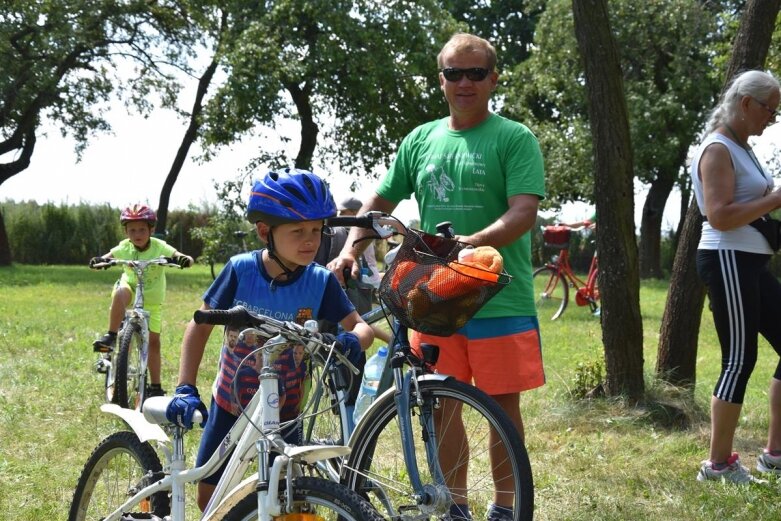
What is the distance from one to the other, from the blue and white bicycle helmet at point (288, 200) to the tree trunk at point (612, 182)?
3.63 m

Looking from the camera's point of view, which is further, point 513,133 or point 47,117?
point 47,117

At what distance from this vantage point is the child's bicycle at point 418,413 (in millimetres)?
3355

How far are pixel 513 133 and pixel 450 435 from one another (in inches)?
49.3

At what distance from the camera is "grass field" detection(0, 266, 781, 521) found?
4984mm

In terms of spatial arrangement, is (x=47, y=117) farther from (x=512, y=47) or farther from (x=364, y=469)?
(x=364, y=469)

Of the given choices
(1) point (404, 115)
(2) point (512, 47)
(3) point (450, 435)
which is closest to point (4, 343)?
(3) point (450, 435)

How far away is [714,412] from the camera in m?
5.12

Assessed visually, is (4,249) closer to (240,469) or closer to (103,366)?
(103,366)

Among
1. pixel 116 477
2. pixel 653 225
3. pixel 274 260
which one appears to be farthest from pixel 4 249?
pixel 274 260

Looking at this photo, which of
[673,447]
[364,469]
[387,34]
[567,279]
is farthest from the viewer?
[387,34]

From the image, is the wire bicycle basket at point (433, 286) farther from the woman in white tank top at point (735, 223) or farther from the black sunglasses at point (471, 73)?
the woman in white tank top at point (735, 223)

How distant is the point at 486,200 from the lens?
411 centimetres

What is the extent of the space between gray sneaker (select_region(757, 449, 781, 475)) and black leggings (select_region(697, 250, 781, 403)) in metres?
0.64

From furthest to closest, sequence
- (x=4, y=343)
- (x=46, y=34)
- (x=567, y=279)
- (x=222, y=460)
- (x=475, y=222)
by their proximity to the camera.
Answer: (x=46, y=34) → (x=567, y=279) → (x=4, y=343) → (x=475, y=222) → (x=222, y=460)
